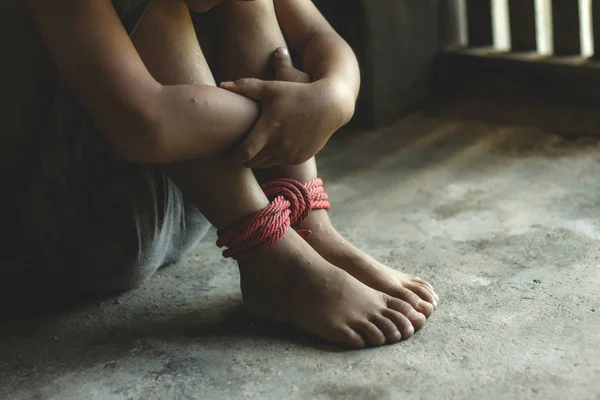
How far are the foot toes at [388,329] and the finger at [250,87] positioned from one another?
13.1 inches

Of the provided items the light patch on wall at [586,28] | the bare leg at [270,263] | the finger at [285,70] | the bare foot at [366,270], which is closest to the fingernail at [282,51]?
the finger at [285,70]

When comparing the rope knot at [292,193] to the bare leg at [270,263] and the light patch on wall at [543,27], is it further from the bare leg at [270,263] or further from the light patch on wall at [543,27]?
the light patch on wall at [543,27]

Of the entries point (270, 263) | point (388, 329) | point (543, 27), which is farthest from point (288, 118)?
point (543, 27)

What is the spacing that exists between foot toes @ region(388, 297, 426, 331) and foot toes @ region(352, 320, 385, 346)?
51mm

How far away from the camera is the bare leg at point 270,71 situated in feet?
3.88

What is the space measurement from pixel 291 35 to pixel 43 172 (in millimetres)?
431

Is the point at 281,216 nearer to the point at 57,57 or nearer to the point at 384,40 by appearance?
the point at 57,57

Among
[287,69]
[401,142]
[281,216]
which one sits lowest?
[401,142]

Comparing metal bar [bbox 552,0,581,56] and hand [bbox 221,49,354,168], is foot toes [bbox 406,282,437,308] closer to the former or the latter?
hand [bbox 221,49,354,168]

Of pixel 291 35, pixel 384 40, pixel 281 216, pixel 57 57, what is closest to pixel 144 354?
pixel 281 216

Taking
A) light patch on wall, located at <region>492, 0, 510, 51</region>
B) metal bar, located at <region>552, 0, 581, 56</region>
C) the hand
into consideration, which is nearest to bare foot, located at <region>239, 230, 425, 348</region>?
the hand

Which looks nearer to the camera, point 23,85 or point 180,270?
point 23,85

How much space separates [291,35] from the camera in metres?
1.31

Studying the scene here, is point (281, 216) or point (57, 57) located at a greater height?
point (57, 57)
